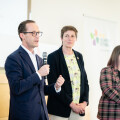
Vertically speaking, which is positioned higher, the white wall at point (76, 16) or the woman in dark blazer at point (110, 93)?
the white wall at point (76, 16)

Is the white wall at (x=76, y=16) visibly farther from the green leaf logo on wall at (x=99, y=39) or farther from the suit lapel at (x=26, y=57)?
the suit lapel at (x=26, y=57)

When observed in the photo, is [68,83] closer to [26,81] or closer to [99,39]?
[26,81]

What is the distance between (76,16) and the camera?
3629 mm

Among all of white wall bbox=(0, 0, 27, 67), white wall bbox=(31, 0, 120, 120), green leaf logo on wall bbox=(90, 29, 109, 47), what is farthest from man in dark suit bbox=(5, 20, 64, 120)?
green leaf logo on wall bbox=(90, 29, 109, 47)

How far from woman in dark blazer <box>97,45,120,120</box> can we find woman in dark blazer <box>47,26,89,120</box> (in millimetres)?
218

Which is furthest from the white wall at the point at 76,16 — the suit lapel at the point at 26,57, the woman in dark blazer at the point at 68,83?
the suit lapel at the point at 26,57

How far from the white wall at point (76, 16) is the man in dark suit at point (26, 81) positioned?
131 centimetres

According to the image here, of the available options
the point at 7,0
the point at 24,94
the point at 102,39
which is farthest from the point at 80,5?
the point at 24,94

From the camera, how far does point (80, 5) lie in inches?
146

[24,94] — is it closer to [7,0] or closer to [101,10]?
[7,0]

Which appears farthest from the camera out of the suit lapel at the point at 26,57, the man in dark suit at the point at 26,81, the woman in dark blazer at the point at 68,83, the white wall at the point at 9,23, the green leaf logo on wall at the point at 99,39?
the green leaf logo on wall at the point at 99,39

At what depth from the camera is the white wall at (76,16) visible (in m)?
3.23

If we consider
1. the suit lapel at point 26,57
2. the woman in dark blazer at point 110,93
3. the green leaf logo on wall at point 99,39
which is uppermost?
the green leaf logo on wall at point 99,39

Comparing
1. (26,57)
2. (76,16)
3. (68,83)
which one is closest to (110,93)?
(68,83)
